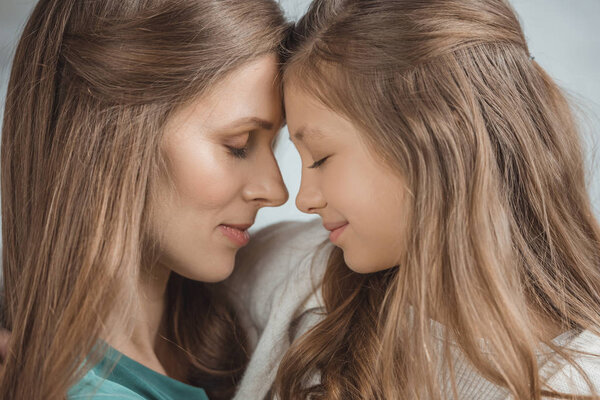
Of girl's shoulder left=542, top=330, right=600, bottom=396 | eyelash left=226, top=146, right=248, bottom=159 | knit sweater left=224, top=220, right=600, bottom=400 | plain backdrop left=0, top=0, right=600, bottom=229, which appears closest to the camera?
girl's shoulder left=542, top=330, right=600, bottom=396

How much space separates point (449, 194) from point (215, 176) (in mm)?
385

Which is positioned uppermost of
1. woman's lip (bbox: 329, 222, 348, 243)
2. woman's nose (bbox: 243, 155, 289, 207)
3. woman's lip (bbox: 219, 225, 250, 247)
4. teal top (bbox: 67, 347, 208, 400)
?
woman's nose (bbox: 243, 155, 289, 207)

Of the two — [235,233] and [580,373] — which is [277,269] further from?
[580,373]

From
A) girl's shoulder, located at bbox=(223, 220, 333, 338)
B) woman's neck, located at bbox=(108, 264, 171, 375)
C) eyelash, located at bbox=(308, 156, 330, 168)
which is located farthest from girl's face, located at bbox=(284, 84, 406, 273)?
woman's neck, located at bbox=(108, 264, 171, 375)

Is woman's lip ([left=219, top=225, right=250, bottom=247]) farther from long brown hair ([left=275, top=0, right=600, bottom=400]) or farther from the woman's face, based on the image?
long brown hair ([left=275, top=0, right=600, bottom=400])

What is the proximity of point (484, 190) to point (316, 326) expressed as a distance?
0.43 metres

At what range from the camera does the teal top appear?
996 mm

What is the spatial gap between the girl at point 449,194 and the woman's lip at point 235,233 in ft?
0.53

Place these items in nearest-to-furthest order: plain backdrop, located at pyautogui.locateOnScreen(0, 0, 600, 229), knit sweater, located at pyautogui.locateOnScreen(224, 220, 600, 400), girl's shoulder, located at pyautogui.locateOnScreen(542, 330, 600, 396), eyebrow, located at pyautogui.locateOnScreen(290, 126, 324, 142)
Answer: girl's shoulder, located at pyautogui.locateOnScreen(542, 330, 600, 396) → eyebrow, located at pyautogui.locateOnScreen(290, 126, 324, 142) → knit sweater, located at pyautogui.locateOnScreen(224, 220, 600, 400) → plain backdrop, located at pyautogui.locateOnScreen(0, 0, 600, 229)

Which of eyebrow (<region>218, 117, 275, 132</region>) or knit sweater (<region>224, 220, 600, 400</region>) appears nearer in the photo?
eyebrow (<region>218, 117, 275, 132</region>)

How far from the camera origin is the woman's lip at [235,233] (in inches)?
46.3

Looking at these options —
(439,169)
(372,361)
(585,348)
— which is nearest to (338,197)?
(439,169)

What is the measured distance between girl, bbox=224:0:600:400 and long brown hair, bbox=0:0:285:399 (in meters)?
0.17

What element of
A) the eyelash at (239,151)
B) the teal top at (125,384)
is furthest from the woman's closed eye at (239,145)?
the teal top at (125,384)
